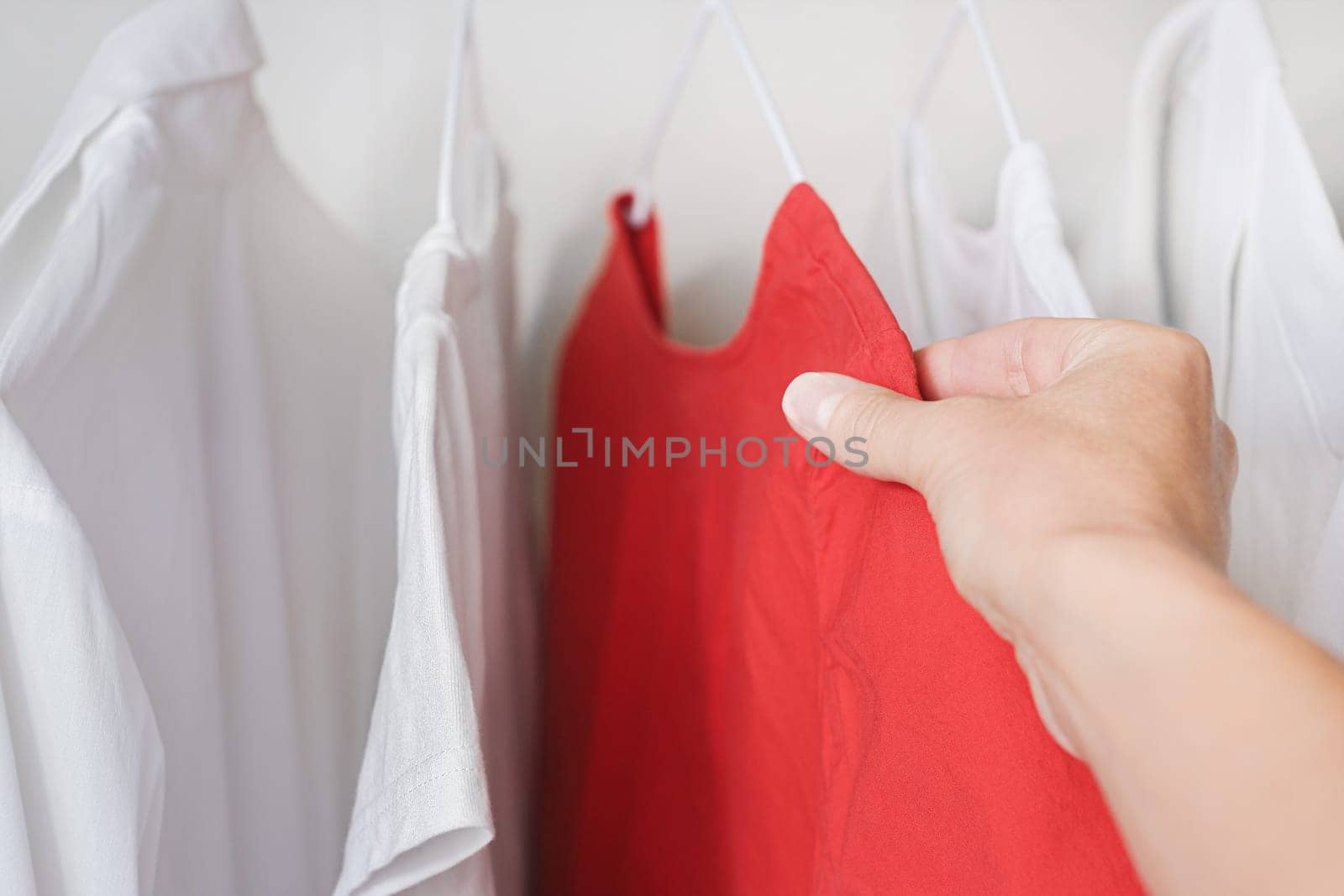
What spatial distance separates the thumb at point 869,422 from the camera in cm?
33

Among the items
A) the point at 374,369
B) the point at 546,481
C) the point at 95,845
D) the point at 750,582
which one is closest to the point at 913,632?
the point at 750,582

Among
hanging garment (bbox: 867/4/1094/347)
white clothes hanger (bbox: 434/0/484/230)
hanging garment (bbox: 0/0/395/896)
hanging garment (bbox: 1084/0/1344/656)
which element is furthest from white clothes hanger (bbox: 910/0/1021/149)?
hanging garment (bbox: 0/0/395/896)

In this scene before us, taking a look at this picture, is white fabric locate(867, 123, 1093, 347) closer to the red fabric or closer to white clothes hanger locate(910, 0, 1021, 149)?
white clothes hanger locate(910, 0, 1021, 149)

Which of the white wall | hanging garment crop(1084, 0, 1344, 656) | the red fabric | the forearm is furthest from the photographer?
the white wall

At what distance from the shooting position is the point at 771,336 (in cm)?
51

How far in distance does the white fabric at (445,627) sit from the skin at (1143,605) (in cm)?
19

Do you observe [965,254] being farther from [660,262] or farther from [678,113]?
[678,113]

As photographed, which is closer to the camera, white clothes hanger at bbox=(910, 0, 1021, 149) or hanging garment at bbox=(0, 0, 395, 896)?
hanging garment at bbox=(0, 0, 395, 896)

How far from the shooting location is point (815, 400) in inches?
15.0

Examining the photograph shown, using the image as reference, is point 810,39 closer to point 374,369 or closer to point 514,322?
point 514,322

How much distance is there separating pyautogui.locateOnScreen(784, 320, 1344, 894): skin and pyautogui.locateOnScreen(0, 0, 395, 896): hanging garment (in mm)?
317

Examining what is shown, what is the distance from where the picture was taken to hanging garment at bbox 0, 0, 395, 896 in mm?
342

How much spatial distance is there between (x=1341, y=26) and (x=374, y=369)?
0.76m

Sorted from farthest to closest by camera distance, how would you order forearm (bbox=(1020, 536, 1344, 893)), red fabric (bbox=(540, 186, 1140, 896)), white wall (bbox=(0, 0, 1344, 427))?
white wall (bbox=(0, 0, 1344, 427)) < red fabric (bbox=(540, 186, 1140, 896)) < forearm (bbox=(1020, 536, 1344, 893))
